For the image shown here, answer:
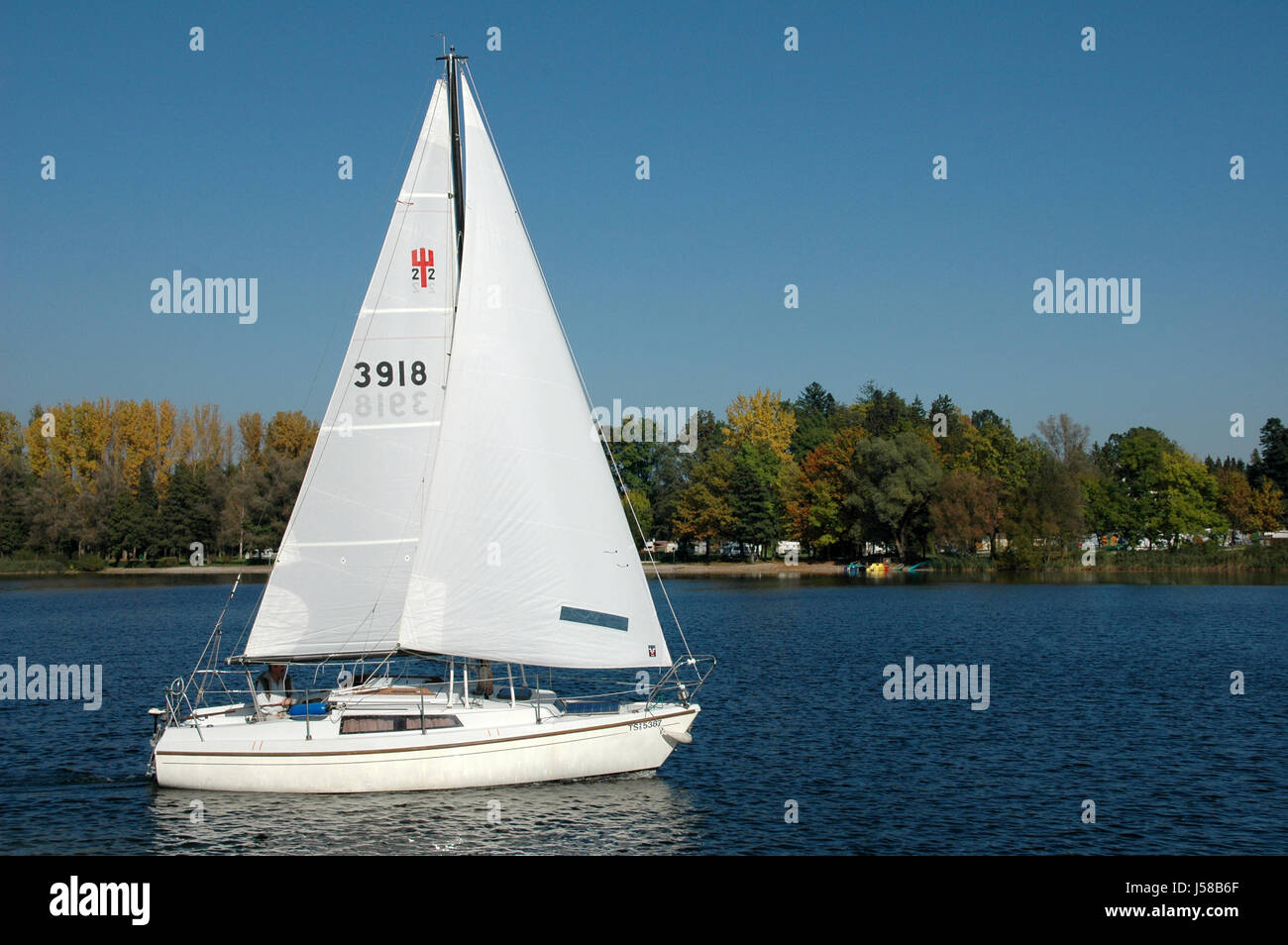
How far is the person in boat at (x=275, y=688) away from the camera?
24703 mm

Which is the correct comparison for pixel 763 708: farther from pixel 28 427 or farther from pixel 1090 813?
pixel 28 427

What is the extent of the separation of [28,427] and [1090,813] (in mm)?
152305

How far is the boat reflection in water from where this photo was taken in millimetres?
20281

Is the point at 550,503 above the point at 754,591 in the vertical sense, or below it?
above

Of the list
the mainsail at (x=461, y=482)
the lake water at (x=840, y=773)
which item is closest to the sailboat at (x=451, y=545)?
the mainsail at (x=461, y=482)

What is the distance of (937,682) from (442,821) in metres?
22.8

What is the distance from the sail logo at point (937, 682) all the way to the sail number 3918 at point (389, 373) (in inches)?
782

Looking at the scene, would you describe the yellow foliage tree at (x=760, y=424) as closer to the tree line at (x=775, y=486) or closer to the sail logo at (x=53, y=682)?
the tree line at (x=775, y=486)

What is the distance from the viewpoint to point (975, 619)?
6119cm

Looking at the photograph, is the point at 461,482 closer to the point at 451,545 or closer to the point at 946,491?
the point at 451,545

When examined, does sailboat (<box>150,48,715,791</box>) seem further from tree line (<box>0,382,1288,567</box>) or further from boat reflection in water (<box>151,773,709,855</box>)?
tree line (<box>0,382,1288,567</box>)
